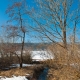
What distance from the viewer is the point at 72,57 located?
10.5 m

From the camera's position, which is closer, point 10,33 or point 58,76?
point 58,76

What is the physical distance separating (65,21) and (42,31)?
2079 millimetres

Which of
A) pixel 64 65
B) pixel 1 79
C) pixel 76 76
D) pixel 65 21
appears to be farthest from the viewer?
pixel 65 21

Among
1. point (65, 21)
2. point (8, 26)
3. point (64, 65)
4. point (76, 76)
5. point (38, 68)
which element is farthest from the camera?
point (65, 21)

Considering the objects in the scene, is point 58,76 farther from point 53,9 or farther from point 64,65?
point 53,9

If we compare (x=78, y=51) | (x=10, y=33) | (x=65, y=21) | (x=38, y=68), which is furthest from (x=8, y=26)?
(x=78, y=51)

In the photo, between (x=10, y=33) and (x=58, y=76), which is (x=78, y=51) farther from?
(x=10, y=33)

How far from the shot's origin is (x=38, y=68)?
59.0ft

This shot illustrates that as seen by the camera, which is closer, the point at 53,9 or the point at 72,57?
the point at 72,57

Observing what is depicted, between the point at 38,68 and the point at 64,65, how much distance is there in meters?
7.03

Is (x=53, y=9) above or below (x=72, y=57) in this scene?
above

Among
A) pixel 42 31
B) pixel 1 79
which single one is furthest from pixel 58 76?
pixel 42 31

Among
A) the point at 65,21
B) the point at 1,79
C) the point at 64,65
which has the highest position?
the point at 65,21

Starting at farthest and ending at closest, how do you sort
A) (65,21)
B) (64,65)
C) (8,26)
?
1. (65,21)
2. (8,26)
3. (64,65)
